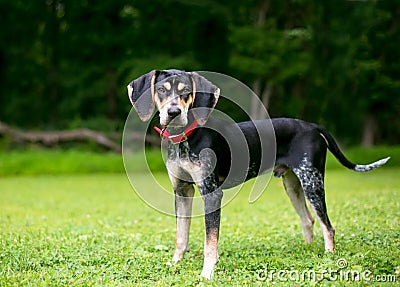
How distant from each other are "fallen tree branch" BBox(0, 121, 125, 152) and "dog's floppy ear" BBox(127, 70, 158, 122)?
18987 millimetres

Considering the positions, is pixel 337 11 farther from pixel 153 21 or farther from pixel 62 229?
pixel 62 229

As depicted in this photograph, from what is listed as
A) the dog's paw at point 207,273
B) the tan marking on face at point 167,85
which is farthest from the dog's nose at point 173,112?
the dog's paw at point 207,273

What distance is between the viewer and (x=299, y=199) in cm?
774

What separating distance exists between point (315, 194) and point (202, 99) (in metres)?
1.93

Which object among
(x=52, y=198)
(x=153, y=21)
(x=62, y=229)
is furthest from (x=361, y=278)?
(x=153, y=21)

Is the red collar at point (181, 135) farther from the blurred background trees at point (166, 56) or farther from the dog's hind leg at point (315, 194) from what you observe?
the blurred background trees at point (166, 56)

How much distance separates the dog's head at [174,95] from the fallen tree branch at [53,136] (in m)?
19.0

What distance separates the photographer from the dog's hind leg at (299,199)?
7.66 metres

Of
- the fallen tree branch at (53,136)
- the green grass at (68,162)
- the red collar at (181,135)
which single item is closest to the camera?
the red collar at (181,135)

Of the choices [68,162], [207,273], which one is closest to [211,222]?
[207,273]

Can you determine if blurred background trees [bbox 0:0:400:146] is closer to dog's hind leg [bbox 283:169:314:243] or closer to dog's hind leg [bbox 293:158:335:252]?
dog's hind leg [bbox 283:169:314:243]

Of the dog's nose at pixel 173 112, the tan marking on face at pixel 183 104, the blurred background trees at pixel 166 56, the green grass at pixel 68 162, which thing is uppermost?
the tan marking on face at pixel 183 104

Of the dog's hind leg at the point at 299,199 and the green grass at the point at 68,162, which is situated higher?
the dog's hind leg at the point at 299,199

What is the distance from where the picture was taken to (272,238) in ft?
27.7
